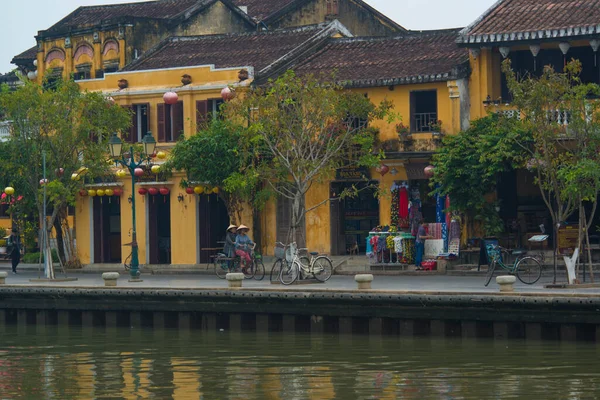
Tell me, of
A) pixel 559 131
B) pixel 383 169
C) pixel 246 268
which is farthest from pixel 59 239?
pixel 559 131

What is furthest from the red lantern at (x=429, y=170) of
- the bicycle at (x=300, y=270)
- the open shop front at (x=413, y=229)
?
the bicycle at (x=300, y=270)

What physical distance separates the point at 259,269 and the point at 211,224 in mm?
7626

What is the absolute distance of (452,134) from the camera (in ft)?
148

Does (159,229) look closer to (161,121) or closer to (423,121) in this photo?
(161,121)

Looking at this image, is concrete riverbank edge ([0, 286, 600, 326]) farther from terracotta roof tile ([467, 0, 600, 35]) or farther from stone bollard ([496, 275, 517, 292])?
terracotta roof tile ([467, 0, 600, 35])

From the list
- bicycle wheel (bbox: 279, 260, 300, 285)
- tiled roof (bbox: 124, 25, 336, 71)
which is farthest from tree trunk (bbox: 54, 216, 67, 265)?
bicycle wheel (bbox: 279, 260, 300, 285)

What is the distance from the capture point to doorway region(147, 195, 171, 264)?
5131 cm

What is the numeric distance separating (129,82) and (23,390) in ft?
82.5

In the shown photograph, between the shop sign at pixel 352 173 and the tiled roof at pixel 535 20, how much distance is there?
5738 mm

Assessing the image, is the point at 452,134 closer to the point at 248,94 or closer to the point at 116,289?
the point at 248,94

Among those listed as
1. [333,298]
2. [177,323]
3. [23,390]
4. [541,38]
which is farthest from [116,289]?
[541,38]

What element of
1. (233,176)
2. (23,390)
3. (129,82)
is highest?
(129,82)

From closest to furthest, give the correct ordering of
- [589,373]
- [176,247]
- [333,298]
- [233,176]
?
[589,373], [333,298], [233,176], [176,247]

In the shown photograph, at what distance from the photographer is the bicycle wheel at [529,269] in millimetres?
36375
